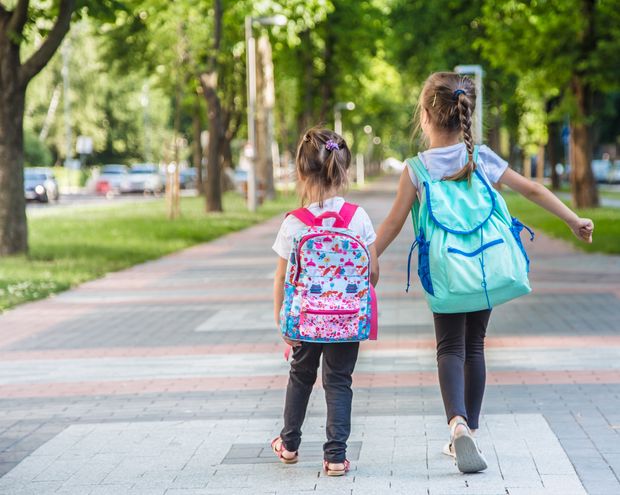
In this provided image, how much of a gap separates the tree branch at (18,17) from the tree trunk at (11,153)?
7.1 inches

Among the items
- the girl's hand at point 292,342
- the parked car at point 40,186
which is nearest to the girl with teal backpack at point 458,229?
the girl's hand at point 292,342

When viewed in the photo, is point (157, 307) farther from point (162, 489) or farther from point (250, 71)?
point (250, 71)

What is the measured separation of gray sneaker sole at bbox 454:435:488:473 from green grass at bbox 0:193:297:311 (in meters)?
8.39

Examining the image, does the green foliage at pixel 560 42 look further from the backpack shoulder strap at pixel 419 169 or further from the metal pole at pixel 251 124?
the backpack shoulder strap at pixel 419 169

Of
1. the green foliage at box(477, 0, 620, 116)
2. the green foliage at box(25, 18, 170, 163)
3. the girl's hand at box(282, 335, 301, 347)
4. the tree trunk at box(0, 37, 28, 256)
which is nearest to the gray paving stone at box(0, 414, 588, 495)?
the girl's hand at box(282, 335, 301, 347)

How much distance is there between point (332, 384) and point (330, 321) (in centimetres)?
31

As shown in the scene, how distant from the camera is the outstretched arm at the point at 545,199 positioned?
5.34 meters

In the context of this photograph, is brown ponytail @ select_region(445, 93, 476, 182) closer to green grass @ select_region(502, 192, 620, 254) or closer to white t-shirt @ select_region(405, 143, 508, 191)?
white t-shirt @ select_region(405, 143, 508, 191)

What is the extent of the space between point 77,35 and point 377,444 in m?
65.4

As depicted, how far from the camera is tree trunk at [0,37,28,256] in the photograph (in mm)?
17266

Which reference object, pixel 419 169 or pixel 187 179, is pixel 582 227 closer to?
pixel 419 169

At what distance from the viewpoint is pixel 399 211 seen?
524 cm

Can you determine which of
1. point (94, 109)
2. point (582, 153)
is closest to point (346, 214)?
point (582, 153)

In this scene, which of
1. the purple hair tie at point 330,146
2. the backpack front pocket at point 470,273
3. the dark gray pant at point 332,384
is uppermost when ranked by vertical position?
the purple hair tie at point 330,146
